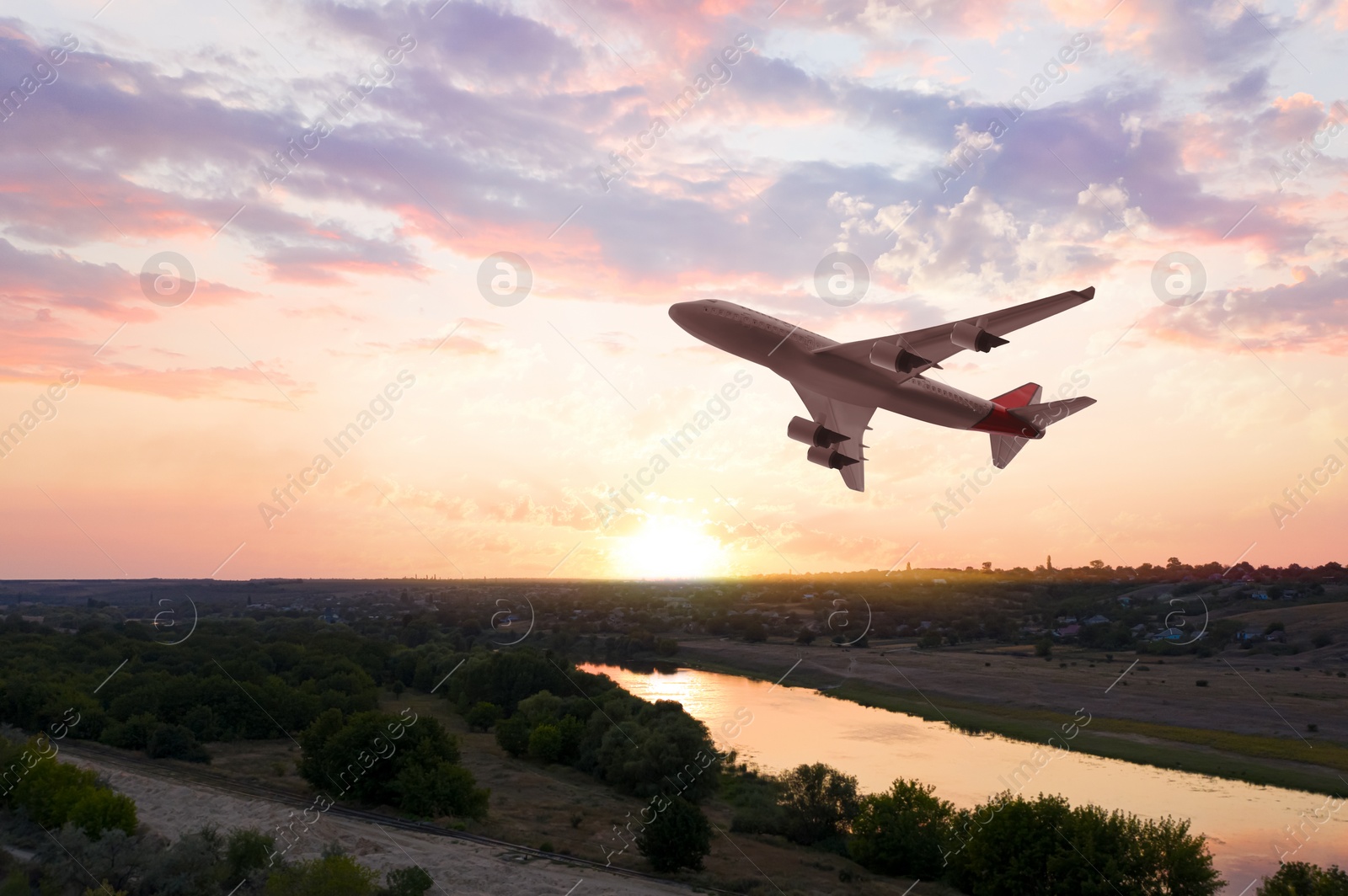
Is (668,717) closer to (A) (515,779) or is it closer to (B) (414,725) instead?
(A) (515,779)

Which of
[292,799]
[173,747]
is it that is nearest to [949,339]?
[292,799]

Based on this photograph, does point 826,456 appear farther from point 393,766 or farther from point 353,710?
point 353,710

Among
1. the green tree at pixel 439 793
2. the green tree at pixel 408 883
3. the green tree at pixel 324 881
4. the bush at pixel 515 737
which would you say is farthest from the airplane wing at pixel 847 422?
the bush at pixel 515 737

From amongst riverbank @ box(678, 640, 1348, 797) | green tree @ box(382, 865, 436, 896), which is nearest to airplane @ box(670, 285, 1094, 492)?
green tree @ box(382, 865, 436, 896)

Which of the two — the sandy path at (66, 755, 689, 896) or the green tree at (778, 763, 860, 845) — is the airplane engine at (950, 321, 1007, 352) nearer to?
the sandy path at (66, 755, 689, 896)

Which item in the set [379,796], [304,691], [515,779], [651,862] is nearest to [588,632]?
[304,691]

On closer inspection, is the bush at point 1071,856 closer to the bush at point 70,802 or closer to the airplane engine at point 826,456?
the airplane engine at point 826,456
